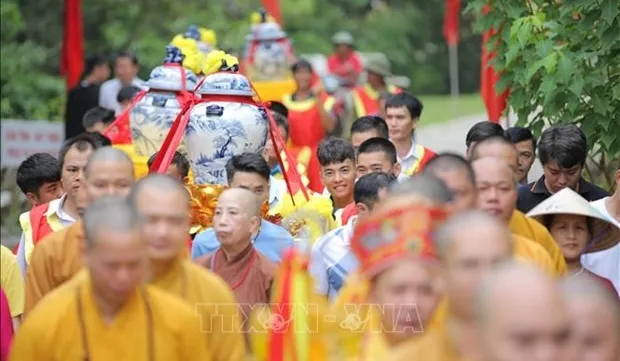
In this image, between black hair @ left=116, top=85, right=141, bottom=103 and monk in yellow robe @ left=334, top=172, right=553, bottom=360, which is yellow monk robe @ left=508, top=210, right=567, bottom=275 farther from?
black hair @ left=116, top=85, right=141, bottom=103

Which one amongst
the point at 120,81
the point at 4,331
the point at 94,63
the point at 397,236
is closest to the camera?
the point at 397,236

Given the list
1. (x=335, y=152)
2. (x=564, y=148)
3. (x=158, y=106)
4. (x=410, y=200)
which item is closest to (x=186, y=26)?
(x=158, y=106)

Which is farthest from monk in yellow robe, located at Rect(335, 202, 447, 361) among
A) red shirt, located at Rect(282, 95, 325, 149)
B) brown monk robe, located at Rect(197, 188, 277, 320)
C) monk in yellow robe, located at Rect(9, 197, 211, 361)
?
red shirt, located at Rect(282, 95, 325, 149)

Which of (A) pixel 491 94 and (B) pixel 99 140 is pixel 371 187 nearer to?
(B) pixel 99 140

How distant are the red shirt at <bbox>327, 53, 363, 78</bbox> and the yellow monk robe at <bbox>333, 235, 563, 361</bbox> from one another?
46.6 ft

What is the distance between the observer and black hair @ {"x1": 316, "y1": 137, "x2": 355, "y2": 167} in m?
11.4

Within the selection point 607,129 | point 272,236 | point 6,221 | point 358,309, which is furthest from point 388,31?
point 358,309

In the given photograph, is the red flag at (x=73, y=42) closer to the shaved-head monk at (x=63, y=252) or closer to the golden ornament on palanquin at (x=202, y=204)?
the golden ornament on palanquin at (x=202, y=204)

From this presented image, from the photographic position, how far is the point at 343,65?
22.6m

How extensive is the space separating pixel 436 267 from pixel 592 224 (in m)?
2.80

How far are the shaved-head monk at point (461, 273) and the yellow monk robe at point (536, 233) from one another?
6.68 ft

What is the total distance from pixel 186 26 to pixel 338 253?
17.4 metres

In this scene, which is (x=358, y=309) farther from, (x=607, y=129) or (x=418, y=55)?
(x=418, y=55)

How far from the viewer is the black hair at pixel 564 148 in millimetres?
10211
